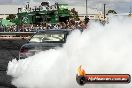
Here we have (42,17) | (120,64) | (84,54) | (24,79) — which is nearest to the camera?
(120,64)

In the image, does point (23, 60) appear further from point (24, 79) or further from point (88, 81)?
point (88, 81)

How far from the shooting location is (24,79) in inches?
460

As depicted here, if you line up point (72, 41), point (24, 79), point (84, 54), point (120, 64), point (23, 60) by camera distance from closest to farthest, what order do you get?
1. point (120, 64)
2. point (84, 54)
3. point (72, 41)
4. point (24, 79)
5. point (23, 60)

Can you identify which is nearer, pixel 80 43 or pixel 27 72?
pixel 80 43

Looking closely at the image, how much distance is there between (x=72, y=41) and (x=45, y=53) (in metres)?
1.26

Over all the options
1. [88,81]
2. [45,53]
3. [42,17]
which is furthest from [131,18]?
[42,17]

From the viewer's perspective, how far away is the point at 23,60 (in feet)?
41.5

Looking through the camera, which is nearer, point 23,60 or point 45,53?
point 45,53

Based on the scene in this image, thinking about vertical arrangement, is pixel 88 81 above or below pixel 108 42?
below

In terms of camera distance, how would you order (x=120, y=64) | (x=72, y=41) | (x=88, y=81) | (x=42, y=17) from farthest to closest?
(x=42, y=17) → (x=72, y=41) → (x=120, y=64) → (x=88, y=81)

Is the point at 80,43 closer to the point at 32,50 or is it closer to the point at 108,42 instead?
the point at 108,42

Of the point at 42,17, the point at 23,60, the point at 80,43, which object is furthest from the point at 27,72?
the point at 42,17

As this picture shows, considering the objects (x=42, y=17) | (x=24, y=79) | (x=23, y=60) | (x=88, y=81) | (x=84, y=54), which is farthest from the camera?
(x=42, y=17)

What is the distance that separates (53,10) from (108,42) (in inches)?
2974
